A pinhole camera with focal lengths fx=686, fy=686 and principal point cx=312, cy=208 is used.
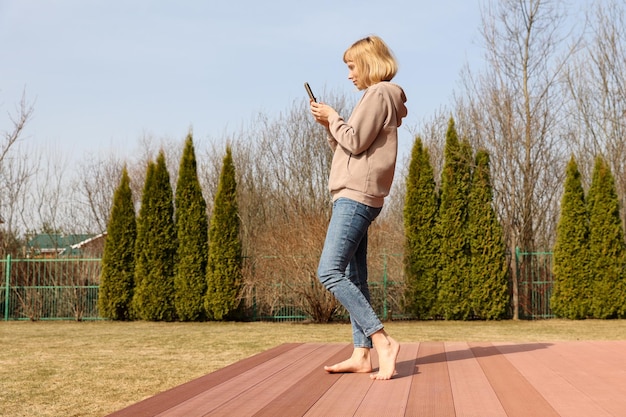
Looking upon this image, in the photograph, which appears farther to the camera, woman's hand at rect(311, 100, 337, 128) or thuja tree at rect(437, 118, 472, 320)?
thuja tree at rect(437, 118, 472, 320)

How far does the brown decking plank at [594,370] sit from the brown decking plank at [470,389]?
0.30 m

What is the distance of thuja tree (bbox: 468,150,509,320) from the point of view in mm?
13102

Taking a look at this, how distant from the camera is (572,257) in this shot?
1321cm

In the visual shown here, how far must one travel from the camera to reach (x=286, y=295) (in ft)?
42.4

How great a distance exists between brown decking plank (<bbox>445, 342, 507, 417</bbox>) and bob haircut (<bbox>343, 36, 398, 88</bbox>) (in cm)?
126

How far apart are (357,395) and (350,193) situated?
85cm

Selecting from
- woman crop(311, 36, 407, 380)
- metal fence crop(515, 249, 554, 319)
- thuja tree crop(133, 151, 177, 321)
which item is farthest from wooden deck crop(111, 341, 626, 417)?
metal fence crop(515, 249, 554, 319)

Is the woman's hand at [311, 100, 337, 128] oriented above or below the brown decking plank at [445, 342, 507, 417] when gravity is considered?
above

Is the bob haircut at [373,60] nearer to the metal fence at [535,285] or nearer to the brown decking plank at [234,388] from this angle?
the brown decking plank at [234,388]

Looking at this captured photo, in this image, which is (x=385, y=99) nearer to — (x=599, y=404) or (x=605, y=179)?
(x=599, y=404)

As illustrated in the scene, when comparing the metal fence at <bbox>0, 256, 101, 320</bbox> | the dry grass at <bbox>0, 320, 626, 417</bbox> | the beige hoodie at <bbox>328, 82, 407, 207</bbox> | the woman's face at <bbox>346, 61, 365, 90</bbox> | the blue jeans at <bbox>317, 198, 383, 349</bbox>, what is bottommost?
the dry grass at <bbox>0, 320, 626, 417</bbox>

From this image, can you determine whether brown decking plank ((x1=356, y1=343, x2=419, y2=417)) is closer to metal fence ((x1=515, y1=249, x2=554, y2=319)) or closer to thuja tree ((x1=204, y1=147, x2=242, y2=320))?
thuja tree ((x1=204, y1=147, x2=242, y2=320))

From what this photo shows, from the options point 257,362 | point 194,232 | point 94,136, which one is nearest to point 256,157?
point 94,136

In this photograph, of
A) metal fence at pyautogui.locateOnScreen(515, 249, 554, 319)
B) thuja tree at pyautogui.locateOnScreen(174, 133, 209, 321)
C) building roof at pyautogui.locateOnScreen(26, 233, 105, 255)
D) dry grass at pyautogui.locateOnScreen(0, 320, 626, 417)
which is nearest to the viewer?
dry grass at pyautogui.locateOnScreen(0, 320, 626, 417)
